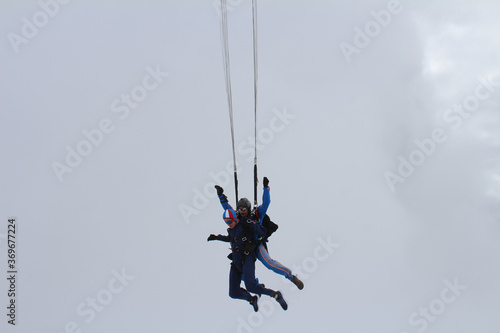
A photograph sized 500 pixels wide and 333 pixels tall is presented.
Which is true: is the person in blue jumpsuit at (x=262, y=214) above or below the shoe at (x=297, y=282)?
above

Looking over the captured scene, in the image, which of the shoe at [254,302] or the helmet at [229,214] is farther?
the shoe at [254,302]

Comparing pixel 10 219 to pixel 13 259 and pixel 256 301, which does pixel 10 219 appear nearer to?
pixel 13 259

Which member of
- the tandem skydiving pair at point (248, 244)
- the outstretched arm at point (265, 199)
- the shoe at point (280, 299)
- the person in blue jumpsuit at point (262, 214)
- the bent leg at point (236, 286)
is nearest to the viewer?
the outstretched arm at point (265, 199)

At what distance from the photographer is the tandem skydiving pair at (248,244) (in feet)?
39.5

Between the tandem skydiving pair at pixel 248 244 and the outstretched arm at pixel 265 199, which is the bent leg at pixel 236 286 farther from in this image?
the outstretched arm at pixel 265 199

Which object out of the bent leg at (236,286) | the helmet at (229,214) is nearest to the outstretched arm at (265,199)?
the helmet at (229,214)

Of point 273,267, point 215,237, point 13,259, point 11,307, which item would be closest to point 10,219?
point 13,259

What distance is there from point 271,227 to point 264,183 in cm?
147

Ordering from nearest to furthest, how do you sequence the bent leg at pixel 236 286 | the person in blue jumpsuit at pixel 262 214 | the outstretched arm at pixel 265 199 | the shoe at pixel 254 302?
the outstretched arm at pixel 265 199
the person in blue jumpsuit at pixel 262 214
the shoe at pixel 254 302
the bent leg at pixel 236 286

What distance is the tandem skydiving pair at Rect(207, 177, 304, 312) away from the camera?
12031 millimetres

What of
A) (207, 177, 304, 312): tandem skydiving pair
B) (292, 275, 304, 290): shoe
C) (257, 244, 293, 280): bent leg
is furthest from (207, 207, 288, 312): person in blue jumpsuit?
(292, 275, 304, 290): shoe

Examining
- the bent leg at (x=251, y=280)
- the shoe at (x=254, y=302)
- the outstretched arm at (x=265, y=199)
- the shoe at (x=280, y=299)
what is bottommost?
the shoe at (x=280, y=299)

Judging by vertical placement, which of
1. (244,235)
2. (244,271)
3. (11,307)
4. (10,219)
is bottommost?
(244,271)

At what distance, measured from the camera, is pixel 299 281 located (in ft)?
40.5
